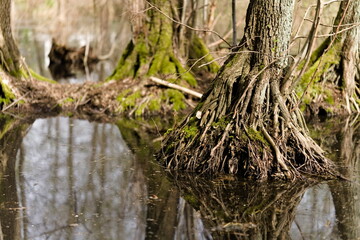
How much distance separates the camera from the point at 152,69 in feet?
50.2

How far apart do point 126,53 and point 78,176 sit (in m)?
7.67

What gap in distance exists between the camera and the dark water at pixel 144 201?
6629mm

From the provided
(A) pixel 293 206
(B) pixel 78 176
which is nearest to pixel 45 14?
(B) pixel 78 176

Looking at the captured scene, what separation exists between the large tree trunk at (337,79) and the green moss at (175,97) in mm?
3309

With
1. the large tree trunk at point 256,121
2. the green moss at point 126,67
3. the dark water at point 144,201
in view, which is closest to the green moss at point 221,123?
the large tree trunk at point 256,121

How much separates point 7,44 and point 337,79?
30.5 ft

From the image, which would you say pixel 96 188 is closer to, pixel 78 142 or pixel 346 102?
pixel 78 142

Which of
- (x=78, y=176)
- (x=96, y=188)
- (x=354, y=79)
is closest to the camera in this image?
(x=96, y=188)

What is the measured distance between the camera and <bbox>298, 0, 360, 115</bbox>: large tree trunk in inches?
593

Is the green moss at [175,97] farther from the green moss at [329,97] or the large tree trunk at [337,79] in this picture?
the green moss at [329,97]

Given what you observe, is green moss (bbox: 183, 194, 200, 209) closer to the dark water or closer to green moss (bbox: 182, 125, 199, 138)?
the dark water

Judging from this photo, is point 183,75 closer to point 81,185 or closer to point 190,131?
point 190,131

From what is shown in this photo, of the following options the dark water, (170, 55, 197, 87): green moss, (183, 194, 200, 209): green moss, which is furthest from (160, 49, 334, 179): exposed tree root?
(170, 55, 197, 87): green moss

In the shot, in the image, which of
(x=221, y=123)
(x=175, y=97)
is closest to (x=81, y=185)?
(x=221, y=123)
